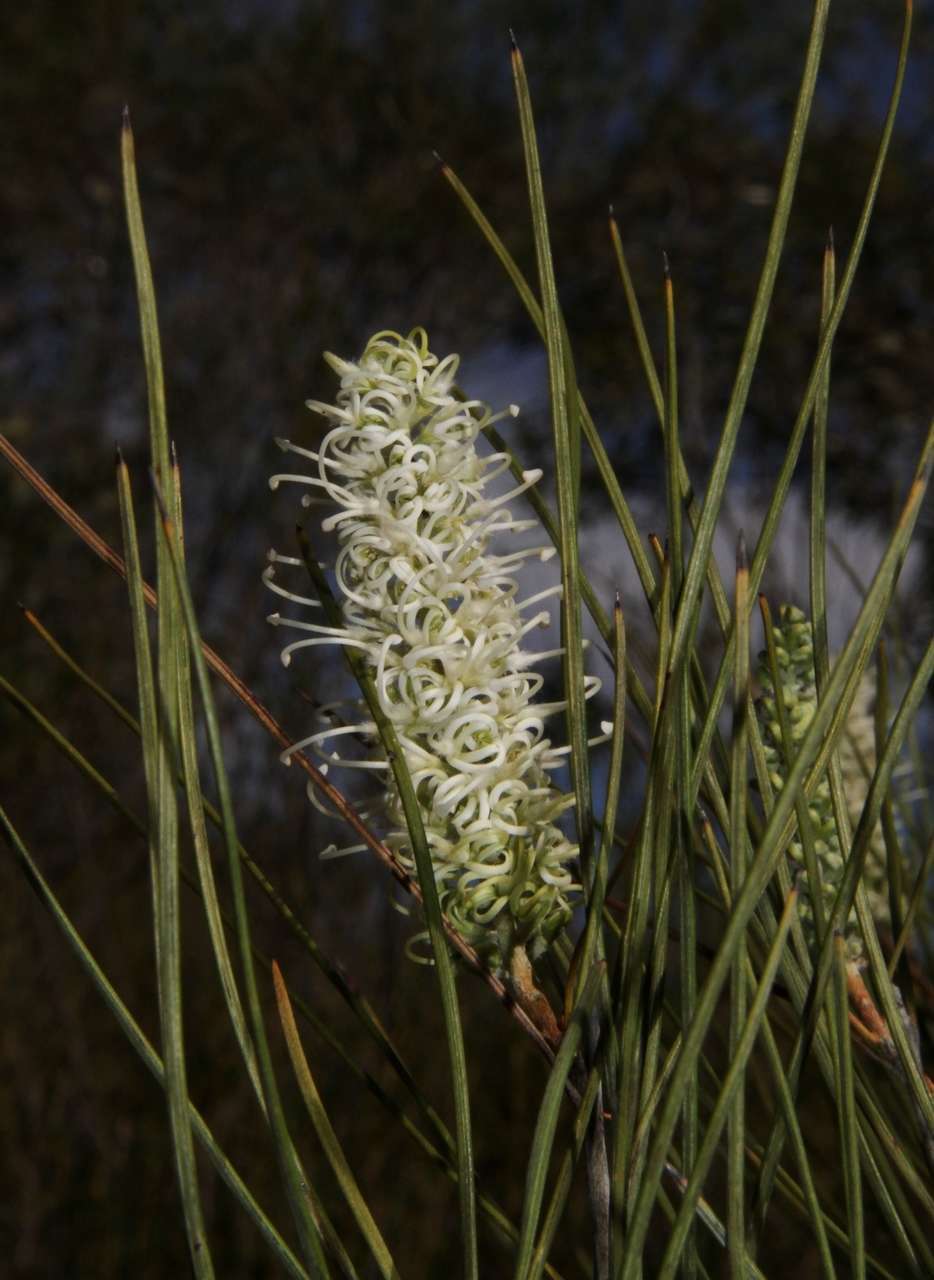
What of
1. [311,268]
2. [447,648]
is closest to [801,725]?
[447,648]

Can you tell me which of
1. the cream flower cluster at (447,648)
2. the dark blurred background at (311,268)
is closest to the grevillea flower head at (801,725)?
the cream flower cluster at (447,648)

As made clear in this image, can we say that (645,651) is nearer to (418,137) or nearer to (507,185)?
(418,137)

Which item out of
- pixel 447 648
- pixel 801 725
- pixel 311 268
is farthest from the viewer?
pixel 311 268

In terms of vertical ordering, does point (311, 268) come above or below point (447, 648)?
above

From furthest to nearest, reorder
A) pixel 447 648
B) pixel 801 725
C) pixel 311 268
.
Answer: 1. pixel 311 268
2. pixel 801 725
3. pixel 447 648

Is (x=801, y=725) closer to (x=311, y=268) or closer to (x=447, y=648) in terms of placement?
(x=447, y=648)

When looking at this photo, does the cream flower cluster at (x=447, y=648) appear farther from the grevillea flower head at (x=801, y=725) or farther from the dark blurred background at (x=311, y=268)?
the dark blurred background at (x=311, y=268)

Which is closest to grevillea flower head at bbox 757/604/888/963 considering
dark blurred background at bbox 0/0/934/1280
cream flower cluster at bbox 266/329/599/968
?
cream flower cluster at bbox 266/329/599/968

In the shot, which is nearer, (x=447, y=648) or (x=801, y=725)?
(x=447, y=648)
